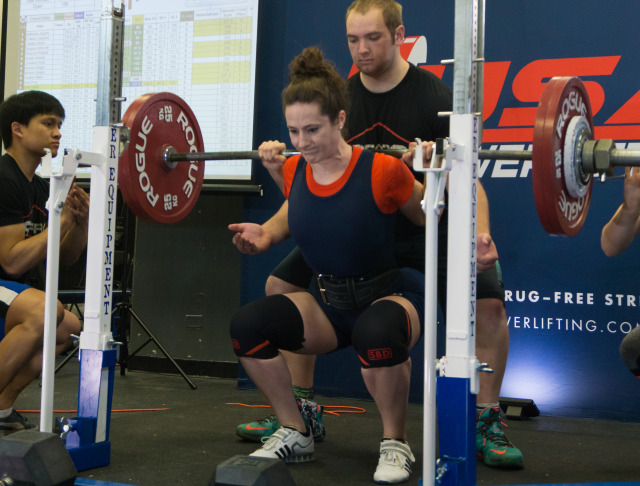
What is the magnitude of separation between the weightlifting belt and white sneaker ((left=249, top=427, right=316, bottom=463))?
1.43 ft

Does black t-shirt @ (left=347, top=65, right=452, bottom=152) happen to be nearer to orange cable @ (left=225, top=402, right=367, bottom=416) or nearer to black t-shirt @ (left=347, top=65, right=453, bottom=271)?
black t-shirt @ (left=347, top=65, right=453, bottom=271)

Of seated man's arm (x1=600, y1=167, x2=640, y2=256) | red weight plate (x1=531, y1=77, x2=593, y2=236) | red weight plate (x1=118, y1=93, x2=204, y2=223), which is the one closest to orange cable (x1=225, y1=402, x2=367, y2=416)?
red weight plate (x1=118, y1=93, x2=204, y2=223)

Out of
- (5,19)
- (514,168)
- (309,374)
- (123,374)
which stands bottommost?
(123,374)

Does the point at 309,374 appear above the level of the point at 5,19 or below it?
below

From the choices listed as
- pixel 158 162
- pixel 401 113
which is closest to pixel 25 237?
pixel 158 162

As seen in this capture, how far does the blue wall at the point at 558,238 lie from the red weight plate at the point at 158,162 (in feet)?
4.75

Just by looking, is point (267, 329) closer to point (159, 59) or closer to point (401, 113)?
point (401, 113)

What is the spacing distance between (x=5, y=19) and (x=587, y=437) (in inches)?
157

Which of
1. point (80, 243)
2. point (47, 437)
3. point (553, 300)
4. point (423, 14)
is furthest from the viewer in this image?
point (423, 14)

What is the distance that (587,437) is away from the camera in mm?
3166

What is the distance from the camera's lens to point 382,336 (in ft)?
7.45

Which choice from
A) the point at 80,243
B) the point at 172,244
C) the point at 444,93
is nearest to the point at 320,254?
the point at 444,93

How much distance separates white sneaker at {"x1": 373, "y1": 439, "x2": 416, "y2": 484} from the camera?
229 cm

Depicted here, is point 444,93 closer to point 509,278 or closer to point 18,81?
point 509,278
